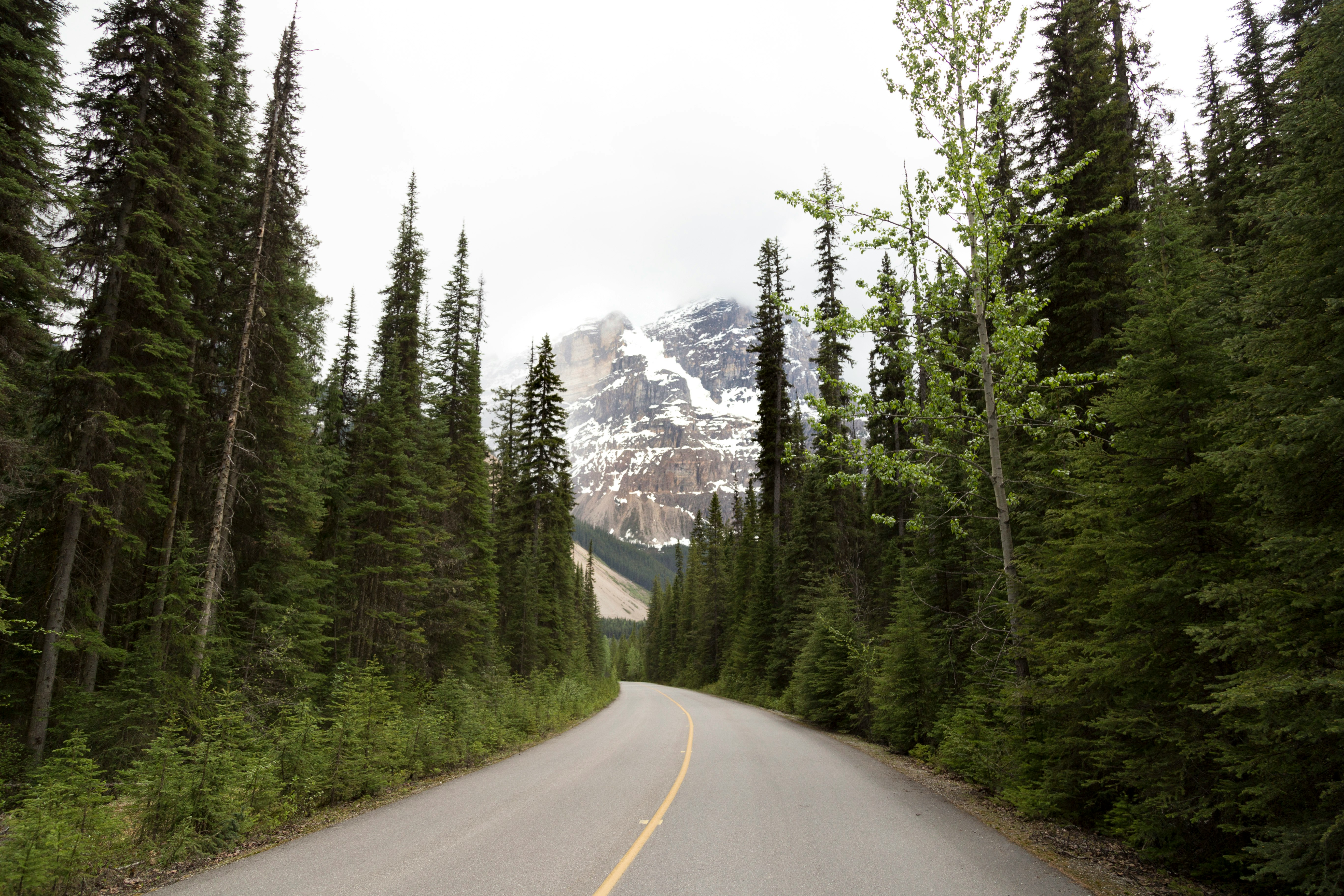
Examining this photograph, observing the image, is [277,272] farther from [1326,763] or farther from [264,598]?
[1326,763]

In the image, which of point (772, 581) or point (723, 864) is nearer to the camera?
point (723, 864)

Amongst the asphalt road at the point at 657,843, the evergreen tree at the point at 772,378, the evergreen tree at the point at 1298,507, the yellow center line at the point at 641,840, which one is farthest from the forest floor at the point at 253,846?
the evergreen tree at the point at 772,378

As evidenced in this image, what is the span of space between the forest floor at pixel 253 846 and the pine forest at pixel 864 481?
186mm

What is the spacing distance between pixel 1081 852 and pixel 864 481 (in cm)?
499

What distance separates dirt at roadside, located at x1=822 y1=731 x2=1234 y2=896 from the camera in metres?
5.56

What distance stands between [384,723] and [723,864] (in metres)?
8.13

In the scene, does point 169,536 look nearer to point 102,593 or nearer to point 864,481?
point 102,593

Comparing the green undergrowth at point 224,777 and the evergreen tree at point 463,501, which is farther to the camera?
the evergreen tree at point 463,501

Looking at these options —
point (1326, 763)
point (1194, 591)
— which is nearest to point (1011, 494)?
point (1194, 591)

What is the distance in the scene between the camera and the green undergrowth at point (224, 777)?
5.82 meters

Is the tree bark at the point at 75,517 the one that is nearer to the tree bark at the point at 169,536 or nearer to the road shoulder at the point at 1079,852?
the tree bark at the point at 169,536

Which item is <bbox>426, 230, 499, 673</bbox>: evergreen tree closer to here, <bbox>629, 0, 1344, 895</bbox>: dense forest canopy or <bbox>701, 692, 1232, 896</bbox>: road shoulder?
<bbox>629, 0, 1344, 895</bbox>: dense forest canopy

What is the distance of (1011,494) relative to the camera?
1014 cm

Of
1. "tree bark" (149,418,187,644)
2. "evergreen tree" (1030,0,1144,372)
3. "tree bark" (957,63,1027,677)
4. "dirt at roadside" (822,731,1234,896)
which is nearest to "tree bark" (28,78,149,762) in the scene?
"tree bark" (149,418,187,644)
